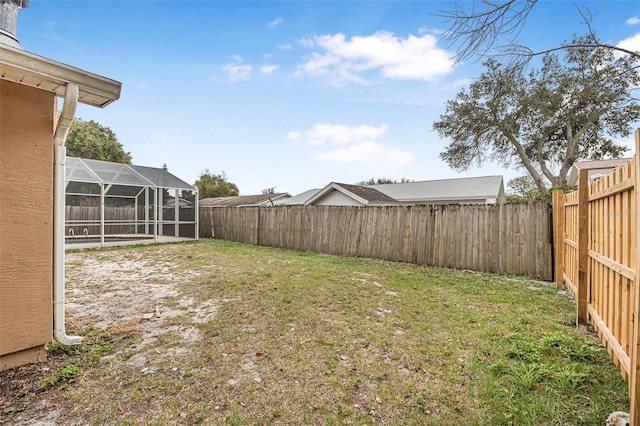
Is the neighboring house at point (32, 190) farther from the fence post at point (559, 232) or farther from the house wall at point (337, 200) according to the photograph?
the house wall at point (337, 200)

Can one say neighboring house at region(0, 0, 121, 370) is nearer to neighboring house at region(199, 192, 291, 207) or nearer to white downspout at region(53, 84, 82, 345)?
white downspout at region(53, 84, 82, 345)

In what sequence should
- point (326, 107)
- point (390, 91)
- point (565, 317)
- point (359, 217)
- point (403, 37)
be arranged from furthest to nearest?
1. point (326, 107)
2. point (390, 91)
3. point (359, 217)
4. point (403, 37)
5. point (565, 317)

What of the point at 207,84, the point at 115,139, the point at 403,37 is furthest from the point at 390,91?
the point at 115,139

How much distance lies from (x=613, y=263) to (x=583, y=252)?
4.24ft

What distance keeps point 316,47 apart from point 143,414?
31.7 feet

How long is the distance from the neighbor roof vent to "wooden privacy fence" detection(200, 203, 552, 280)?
7.41 m

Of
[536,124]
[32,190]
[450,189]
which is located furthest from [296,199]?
[32,190]

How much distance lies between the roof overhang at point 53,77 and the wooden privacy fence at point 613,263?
3.75 m

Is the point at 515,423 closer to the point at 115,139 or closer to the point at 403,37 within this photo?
the point at 403,37

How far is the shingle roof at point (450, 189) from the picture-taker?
49.2 feet

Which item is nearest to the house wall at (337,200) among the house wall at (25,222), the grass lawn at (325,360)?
the grass lawn at (325,360)

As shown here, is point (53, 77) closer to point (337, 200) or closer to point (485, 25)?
point (485, 25)

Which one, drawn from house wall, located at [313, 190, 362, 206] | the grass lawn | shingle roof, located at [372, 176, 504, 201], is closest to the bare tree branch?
the grass lawn

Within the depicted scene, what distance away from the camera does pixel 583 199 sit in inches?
132
